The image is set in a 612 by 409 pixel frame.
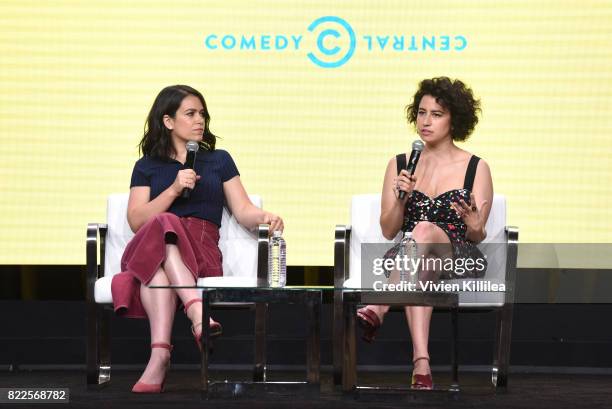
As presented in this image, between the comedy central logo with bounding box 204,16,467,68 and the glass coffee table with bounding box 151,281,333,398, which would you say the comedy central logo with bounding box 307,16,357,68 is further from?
the glass coffee table with bounding box 151,281,333,398

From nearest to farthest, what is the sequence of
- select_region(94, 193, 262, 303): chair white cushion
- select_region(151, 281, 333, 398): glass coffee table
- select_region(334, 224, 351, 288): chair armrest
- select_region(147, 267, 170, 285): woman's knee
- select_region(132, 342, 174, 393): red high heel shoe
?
select_region(151, 281, 333, 398): glass coffee table
select_region(132, 342, 174, 393): red high heel shoe
select_region(147, 267, 170, 285): woman's knee
select_region(334, 224, 351, 288): chair armrest
select_region(94, 193, 262, 303): chair white cushion

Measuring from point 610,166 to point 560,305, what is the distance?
686mm

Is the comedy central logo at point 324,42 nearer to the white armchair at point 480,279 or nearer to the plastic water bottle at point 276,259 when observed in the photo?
the white armchair at point 480,279

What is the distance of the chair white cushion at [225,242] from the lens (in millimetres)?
4207

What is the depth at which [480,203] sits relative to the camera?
397cm

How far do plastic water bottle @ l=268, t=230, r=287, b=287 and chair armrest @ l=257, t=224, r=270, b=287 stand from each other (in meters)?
0.03

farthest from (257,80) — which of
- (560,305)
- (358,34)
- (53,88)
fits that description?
(560,305)

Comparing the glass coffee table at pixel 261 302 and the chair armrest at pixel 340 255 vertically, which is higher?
the chair armrest at pixel 340 255

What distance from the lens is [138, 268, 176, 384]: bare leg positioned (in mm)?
3553

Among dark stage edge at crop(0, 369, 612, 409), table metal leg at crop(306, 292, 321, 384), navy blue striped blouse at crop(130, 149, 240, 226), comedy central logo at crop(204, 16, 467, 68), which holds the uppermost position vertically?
comedy central logo at crop(204, 16, 467, 68)

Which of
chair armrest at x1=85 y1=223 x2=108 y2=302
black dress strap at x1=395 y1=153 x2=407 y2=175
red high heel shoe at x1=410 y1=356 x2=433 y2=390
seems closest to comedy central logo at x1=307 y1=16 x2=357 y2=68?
black dress strap at x1=395 y1=153 x2=407 y2=175

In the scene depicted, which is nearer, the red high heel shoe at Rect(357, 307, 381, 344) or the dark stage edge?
the dark stage edge

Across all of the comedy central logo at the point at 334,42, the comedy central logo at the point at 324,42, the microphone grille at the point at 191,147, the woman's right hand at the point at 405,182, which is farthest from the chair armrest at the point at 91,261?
the comedy central logo at the point at 334,42

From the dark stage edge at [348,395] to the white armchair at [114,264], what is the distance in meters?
0.15
